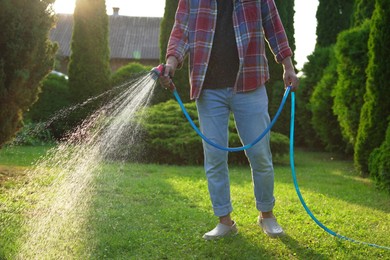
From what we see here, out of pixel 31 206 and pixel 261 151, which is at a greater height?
pixel 261 151

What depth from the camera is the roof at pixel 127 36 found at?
88.9ft

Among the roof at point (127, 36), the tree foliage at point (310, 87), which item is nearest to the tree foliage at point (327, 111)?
the tree foliage at point (310, 87)

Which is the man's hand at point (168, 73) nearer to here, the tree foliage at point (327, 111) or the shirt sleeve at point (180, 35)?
the shirt sleeve at point (180, 35)

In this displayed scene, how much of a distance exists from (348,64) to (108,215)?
472 centimetres

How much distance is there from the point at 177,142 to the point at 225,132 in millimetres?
4668

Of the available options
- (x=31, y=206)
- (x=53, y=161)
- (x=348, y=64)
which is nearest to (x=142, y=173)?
(x=53, y=161)

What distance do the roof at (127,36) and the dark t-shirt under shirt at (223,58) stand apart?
23.5m

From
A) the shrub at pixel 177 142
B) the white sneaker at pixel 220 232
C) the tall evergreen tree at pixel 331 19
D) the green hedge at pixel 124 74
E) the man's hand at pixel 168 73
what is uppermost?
the tall evergreen tree at pixel 331 19

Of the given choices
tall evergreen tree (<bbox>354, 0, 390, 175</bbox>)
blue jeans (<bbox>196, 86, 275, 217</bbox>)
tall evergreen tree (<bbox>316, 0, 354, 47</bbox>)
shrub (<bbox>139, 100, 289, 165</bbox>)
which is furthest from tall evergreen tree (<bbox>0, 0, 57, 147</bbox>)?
tall evergreen tree (<bbox>316, 0, 354, 47</bbox>)

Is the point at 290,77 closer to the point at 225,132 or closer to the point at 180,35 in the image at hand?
the point at 225,132

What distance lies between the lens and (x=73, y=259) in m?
2.88

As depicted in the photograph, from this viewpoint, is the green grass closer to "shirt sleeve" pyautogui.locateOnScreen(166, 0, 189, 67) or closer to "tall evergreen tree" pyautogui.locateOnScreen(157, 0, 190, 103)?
"shirt sleeve" pyautogui.locateOnScreen(166, 0, 189, 67)

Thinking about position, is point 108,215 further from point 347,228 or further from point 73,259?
point 347,228

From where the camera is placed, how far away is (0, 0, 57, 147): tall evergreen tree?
542cm
